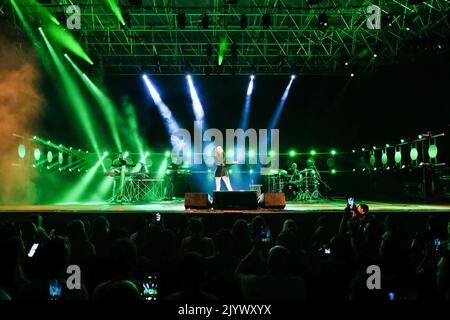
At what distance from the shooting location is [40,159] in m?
12.7

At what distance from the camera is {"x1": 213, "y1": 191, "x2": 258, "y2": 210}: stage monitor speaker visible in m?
8.59

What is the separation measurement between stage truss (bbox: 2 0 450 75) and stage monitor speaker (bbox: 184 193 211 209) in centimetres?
495

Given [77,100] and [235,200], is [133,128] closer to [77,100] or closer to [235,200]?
[77,100]
